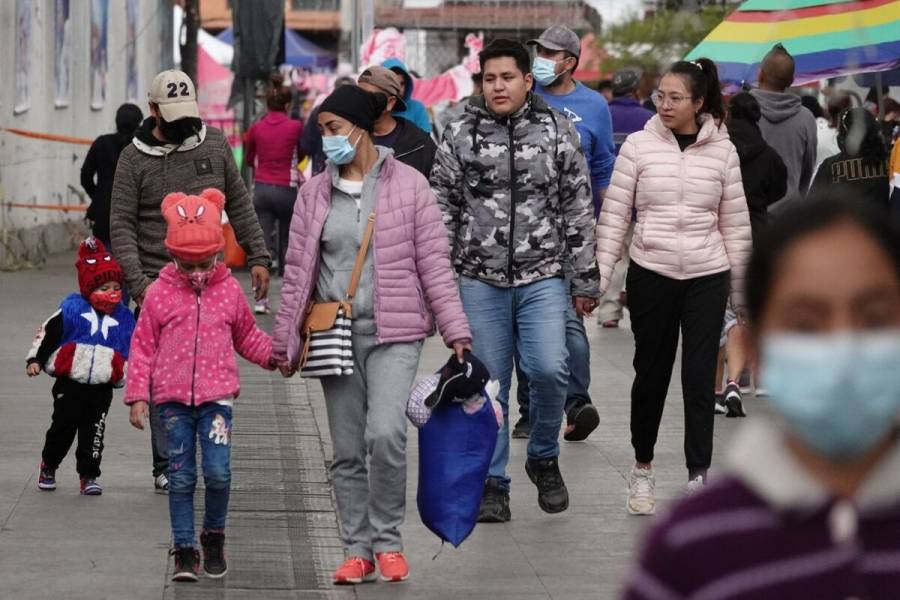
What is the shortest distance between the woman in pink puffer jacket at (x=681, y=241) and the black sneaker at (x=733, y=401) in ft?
9.37

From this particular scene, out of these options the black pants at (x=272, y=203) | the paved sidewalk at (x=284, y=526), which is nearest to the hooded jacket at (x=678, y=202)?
the paved sidewalk at (x=284, y=526)

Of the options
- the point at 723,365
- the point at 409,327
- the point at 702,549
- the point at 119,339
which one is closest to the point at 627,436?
the point at 723,365

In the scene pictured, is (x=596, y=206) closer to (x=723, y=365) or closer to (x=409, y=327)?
(x=723, y=365)

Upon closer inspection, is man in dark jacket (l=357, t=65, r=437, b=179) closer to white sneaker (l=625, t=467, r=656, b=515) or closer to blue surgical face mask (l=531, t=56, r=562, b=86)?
blue surgical face mask (l=531, t=56, r=562, b=86)

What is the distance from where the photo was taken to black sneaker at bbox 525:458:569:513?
Result: 7.89m

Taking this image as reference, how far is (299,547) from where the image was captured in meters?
7.25

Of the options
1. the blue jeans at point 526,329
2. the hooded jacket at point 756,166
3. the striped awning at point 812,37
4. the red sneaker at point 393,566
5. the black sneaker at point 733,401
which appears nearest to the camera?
the red sneaker at point 393,566

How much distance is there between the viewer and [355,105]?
6.67m

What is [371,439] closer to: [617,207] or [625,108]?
[617,207]

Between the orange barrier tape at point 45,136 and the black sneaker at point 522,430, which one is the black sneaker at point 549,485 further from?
the orange barrier tape at point 45,136

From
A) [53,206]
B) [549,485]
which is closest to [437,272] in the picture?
[549,485]

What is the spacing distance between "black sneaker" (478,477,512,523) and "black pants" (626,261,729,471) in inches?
24.8

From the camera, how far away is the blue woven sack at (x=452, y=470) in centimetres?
669

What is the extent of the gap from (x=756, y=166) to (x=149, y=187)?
3.73m
